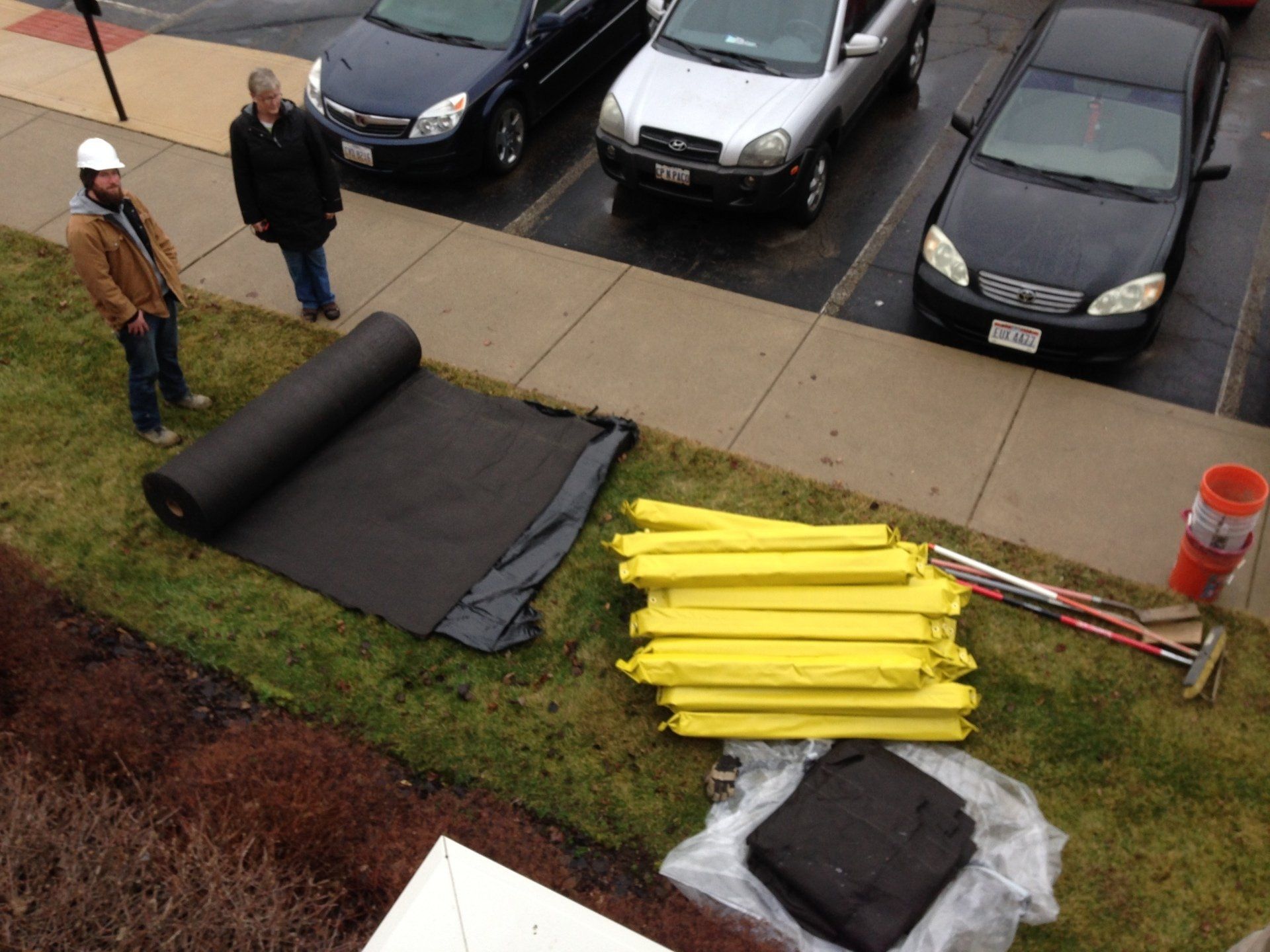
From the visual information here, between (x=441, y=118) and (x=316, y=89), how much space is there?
1222mm

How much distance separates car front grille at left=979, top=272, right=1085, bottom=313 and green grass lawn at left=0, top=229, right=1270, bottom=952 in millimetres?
1802

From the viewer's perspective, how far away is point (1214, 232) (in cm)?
887

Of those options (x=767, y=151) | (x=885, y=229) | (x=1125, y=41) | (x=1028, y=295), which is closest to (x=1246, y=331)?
(x=1028, y=295)

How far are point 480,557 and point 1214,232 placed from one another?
6.66 m

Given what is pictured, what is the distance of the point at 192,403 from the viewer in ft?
23.5

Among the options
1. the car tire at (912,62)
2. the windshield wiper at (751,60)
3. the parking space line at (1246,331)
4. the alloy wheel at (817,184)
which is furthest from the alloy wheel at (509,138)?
the parking space line at (1246,331)

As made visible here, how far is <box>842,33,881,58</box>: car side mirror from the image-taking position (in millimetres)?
8578

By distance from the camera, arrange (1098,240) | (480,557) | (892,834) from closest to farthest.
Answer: (892,834), (480,557), (1098,240)

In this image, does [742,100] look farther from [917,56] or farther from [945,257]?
[917,56]

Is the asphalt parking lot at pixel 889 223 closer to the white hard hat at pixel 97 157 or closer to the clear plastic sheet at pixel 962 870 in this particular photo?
the clear plastic sheet at pixel 962 870

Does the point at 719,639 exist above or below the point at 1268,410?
above

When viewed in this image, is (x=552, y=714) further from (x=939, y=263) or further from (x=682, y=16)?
(x=682, y=16)

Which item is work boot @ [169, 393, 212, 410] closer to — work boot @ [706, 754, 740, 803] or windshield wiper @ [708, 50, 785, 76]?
work boot @ [706, 754, 740, 803]

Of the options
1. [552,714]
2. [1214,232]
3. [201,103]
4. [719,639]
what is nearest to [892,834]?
[719,639]
